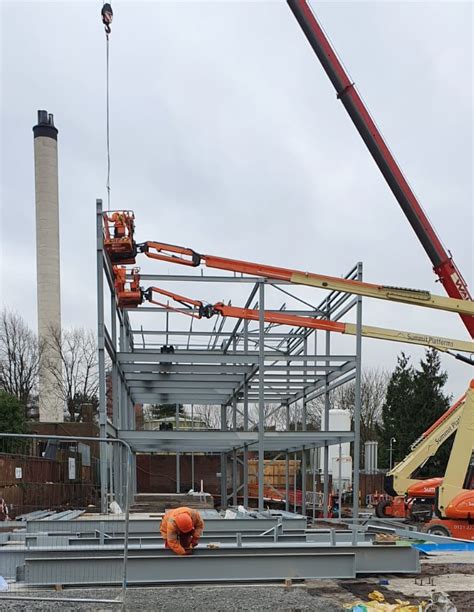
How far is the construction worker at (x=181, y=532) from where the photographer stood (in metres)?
9.53

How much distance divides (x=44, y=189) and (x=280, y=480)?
23715 mm

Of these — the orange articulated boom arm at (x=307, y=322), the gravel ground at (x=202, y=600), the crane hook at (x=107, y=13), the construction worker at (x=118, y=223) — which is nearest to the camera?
the gravel ground at (x=202, y=600)

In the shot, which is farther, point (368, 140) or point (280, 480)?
point (280, 480)

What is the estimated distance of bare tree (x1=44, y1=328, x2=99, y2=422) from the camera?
4541 centimetres

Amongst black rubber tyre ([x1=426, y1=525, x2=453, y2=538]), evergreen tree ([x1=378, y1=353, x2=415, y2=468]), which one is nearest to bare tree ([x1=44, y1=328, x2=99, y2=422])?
evergreen tree ([x1=378, y1=353, x2=415, y2=468])

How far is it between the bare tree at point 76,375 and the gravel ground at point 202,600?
1425 inches

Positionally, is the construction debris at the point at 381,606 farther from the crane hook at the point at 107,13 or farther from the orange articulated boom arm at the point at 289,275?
the crane hook at the point at 107,13

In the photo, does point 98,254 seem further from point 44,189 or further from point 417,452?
point 44,189

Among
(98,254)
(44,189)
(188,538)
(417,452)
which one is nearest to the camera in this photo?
(188,538)

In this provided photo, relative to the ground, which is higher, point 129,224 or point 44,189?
point 44,189

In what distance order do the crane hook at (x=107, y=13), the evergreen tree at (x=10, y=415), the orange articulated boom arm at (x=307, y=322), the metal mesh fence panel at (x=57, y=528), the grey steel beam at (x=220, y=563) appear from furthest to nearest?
1. the evergreen tree at (x=10, y=415)
2. the orange articulated boom arm at (x=307, y=322)
3. the crane hook at (x=107, y=13)
4. the grey steel beam at (x=220, y=563)
5. the metal mesh fence panel at (x=57, y=528)

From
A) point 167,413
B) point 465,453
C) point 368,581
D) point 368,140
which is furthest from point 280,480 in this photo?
point 368,581

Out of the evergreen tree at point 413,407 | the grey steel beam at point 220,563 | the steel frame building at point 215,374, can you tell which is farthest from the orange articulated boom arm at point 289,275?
the evergreen tree at point 413,407

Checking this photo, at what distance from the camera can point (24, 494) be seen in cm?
1331
